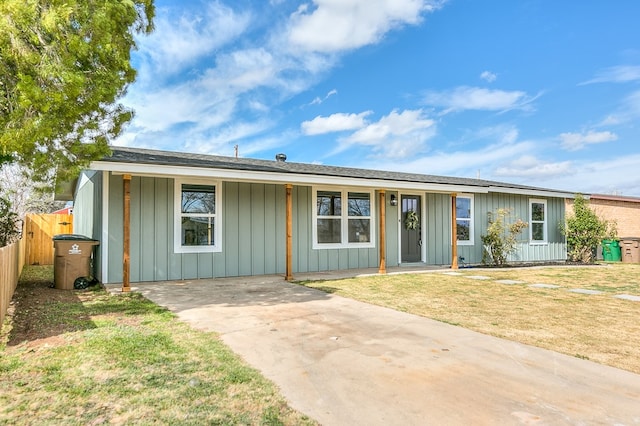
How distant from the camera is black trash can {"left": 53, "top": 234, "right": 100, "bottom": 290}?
6.91 m

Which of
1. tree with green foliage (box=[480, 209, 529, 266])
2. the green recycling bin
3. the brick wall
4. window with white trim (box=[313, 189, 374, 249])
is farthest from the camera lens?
the brick wall

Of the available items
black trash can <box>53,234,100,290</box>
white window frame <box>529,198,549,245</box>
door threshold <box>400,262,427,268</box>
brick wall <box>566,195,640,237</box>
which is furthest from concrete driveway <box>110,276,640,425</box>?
brick wall <box>566,195,640,237</box>

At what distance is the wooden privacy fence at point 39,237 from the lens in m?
12.5

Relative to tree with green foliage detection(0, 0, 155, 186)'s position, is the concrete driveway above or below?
below

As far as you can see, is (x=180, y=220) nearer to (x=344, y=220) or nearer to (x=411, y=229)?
(x=344, y=220)

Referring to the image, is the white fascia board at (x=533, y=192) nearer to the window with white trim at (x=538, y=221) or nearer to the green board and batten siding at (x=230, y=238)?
Answer: the window with white trim at (x=538, y=221)

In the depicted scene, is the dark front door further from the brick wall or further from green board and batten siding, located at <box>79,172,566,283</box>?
the brick wall

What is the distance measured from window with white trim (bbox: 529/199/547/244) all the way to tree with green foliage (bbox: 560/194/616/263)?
30.6 inches

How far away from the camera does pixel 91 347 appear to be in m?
3.42

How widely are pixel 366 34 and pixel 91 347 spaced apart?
1431cm

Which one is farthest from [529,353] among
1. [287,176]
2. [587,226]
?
[587,226]

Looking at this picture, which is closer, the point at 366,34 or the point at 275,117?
the point at 366,34

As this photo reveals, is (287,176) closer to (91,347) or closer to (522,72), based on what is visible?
(91,347)

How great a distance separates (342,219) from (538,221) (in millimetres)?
7971
